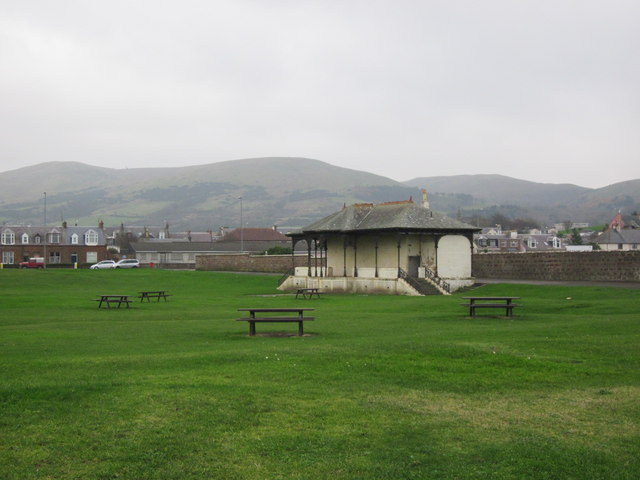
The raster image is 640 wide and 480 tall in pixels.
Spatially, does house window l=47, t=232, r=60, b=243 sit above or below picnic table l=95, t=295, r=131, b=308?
above

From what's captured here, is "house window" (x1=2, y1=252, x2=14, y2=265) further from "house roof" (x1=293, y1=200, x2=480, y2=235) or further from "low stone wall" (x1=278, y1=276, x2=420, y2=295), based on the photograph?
"house roof" (x1=293, y1=200, x2=480, y2=235)

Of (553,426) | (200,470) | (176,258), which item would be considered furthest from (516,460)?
(176,258)

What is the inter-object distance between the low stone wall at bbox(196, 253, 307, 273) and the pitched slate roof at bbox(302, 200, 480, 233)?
637 inches

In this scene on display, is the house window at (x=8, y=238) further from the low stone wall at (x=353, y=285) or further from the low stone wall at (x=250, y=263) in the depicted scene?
the low stone wall at (x=353, y=285)

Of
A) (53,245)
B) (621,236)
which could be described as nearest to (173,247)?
(53,245)

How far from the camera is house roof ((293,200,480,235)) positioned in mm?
50938

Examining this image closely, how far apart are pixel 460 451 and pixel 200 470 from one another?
10.3ft

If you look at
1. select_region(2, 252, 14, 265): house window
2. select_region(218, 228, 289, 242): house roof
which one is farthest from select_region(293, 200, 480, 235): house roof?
select_region(218, 228, 289, 242): house roof

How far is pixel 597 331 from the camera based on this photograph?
19.5m

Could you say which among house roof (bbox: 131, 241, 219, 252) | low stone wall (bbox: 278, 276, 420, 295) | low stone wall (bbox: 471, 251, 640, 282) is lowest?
low stone wall (bbox: 278, 276, 420, 295)

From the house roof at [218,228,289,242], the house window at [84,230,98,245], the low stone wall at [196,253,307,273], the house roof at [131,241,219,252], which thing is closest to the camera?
the low stone wall at [196,253,307,273]

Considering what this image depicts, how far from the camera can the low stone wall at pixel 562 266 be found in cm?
4450

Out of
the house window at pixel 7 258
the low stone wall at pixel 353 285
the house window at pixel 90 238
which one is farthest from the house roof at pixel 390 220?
the house window at pixel 7 258

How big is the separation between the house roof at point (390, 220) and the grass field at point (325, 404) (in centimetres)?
2996
